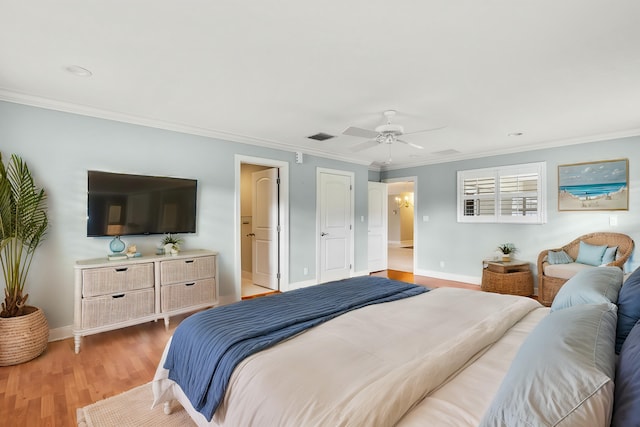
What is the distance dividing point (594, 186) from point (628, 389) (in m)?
4.91

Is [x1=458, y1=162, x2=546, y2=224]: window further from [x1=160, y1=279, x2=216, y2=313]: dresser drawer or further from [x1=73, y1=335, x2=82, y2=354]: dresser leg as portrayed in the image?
[x1=73, y1=335, x2=82, y2=354]: dresser leg

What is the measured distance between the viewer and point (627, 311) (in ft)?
4.42

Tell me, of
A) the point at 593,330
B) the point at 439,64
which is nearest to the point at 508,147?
the point at 439,64

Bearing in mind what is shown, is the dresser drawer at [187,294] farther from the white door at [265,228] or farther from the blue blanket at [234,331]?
the blue blanket at [234,331]

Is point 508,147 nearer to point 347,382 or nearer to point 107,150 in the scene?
point 347,382

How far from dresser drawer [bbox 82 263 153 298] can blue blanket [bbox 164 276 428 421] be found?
5.37 ft

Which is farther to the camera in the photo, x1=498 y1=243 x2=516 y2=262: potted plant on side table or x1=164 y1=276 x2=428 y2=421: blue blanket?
x1=498 y1=243 x2=516 y2=262: potted plant on side table

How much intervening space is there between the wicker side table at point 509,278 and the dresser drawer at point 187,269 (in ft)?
13.6

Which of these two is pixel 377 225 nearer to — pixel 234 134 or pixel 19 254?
pixel 234 134

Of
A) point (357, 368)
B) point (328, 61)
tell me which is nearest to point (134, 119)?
point (328, 61)

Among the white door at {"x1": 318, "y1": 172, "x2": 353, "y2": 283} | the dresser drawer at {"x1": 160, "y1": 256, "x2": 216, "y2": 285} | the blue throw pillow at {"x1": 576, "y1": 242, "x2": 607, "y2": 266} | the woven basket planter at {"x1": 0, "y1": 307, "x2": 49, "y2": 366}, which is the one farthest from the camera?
the white door at {"x1": 318, "y1": 172, "x2": 353, "y2": 283}

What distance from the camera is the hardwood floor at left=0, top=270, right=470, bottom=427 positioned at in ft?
6.81

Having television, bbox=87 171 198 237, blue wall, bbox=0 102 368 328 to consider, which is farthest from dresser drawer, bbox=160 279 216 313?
television, bbox=87 171 198 237

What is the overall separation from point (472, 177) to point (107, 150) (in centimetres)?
562
